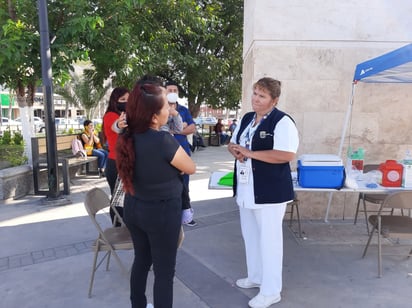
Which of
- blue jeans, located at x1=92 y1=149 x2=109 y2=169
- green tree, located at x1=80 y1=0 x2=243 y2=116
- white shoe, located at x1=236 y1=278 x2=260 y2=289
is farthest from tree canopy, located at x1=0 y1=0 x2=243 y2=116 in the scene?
white shoe, located at x1=236 y1=278 x2=260 y2=289

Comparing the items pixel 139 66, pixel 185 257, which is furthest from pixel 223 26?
pixel 185 257

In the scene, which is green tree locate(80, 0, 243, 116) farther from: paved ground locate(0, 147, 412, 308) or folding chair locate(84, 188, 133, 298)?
folding chair locate(84, 188, 133, 298)

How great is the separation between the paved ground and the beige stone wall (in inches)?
50.3

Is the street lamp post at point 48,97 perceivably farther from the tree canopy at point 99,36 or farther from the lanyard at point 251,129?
the lanyard at point 251,129

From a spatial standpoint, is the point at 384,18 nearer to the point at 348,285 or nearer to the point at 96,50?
the point at 348,285

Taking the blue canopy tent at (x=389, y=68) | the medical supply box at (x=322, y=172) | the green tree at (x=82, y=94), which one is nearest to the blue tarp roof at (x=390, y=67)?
the blue canopy tent at (x=389, y=68)

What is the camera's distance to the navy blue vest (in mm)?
2617

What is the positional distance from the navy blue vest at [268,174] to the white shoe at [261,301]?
77 centimetres

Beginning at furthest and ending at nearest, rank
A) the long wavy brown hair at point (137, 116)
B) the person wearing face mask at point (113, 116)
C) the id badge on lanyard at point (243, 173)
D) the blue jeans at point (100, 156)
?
the blue jeans at point (100, 156)
the person wearing face mask at point (113, 116)
the id badge on lanyard at point (243, 173)
the long wavy brown hair at point (137, 116)

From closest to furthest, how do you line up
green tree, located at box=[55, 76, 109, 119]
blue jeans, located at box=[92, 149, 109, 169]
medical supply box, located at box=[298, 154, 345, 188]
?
medical supply box, located at box=[298, 154, 345, 188] < blue jeans, located at box=[92, 149, 109, 169] < green tree, located at box=[55, 76, 109, 119]

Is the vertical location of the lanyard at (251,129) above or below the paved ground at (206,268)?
above

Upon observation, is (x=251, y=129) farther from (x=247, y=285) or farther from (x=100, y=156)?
(x=100, y=156)

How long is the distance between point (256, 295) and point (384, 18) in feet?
13.1

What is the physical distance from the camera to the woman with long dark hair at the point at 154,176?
199 centimetres
